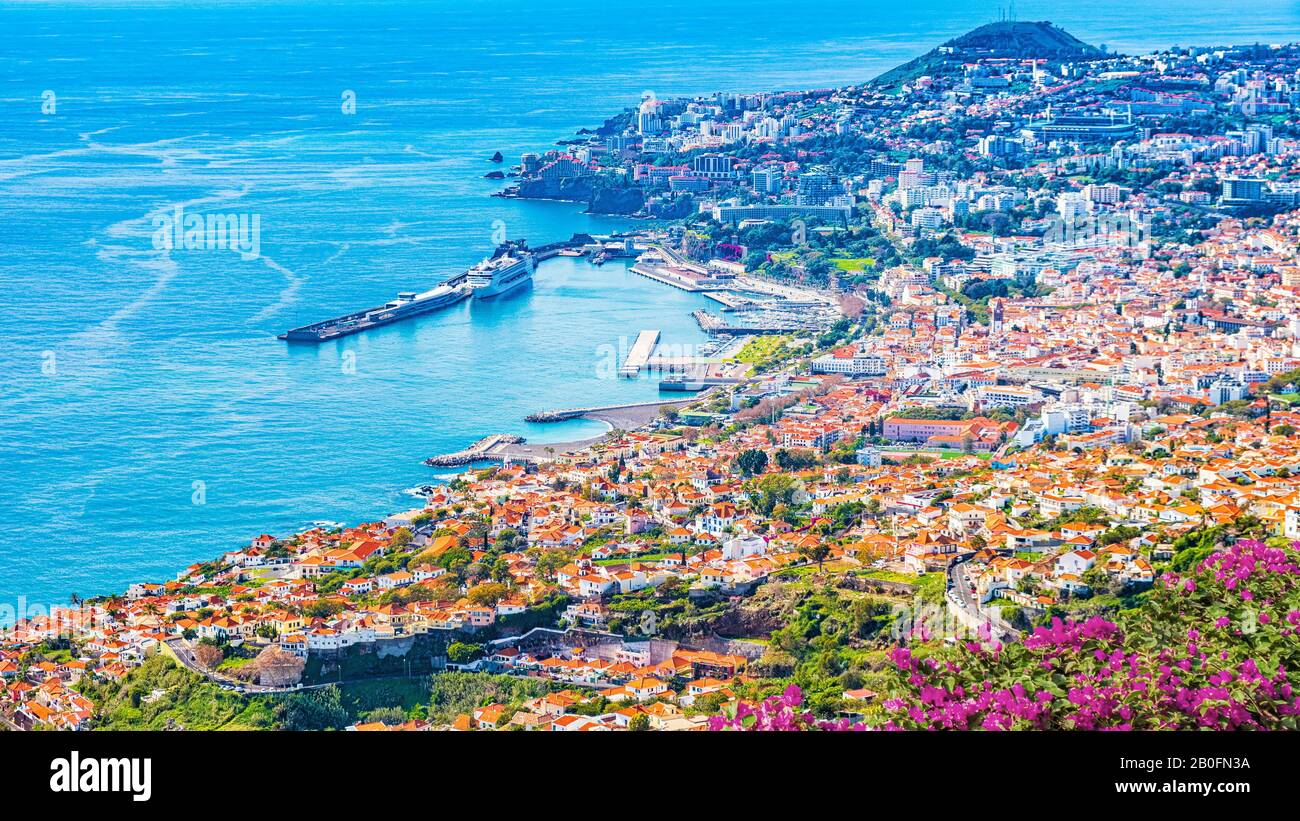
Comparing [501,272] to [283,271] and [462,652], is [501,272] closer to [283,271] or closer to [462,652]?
[283,271]

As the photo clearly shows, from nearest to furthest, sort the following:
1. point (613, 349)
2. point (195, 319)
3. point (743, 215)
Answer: point (613, 349) < point (195, 319) < point (743, 215)

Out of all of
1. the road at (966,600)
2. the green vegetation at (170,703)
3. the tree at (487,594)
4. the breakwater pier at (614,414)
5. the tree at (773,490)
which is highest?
the road at (966,600)

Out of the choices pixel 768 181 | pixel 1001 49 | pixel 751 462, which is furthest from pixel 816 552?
pixel 1001 49

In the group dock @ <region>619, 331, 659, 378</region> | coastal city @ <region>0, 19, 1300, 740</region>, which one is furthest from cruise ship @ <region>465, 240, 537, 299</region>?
dock @ <region>619, 331, 659, 378</region>

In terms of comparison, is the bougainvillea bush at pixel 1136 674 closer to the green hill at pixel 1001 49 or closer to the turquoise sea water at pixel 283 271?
the turquoise sea water at pixel 283 271

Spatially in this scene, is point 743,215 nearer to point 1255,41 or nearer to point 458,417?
point 458,417

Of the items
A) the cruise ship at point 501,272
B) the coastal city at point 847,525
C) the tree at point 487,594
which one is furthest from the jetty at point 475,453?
the cruise ship at point 501,272
